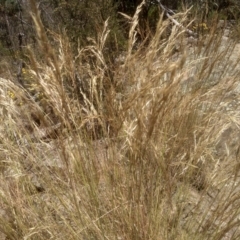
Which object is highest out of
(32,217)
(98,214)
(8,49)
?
(98,214)

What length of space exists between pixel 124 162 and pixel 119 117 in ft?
0.95

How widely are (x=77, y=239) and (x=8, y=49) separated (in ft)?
10.8

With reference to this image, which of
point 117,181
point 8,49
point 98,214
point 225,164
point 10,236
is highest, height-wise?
point 225,164

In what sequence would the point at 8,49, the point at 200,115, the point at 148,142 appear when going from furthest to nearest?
the point at 8,49 → the point at 200,115 → the point at 148,142

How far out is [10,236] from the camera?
6.04 feet

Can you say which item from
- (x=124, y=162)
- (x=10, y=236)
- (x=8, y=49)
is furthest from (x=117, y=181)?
(x=8, y=49)

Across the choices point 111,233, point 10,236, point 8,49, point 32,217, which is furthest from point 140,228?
point 8,49

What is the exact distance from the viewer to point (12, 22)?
4.89m

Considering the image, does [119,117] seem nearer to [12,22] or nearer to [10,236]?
[10,236]

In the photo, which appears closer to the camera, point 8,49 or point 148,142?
point 148,142

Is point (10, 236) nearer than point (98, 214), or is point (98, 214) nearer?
point (98, 214)

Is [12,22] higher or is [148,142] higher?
[148,142]

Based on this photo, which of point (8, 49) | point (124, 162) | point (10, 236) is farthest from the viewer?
point (8, 49)

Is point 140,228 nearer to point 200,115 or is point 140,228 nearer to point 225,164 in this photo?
point 225,164
